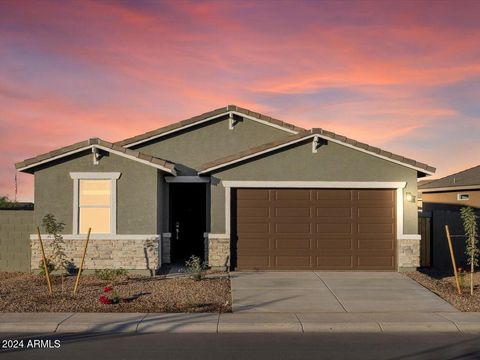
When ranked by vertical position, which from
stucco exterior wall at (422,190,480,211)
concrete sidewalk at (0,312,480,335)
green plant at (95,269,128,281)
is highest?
stucco exterior wall at (422,190,480,211)

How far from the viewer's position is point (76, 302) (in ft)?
40.1

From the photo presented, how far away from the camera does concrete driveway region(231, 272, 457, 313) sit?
12.0 m

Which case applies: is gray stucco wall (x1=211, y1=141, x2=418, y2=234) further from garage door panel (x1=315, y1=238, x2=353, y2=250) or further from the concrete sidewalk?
the concrete sidewalk

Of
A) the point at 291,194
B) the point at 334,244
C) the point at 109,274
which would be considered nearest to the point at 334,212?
the point at 334,244

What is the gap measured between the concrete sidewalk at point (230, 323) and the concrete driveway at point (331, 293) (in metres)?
0.79

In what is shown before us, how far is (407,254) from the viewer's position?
54.9ft

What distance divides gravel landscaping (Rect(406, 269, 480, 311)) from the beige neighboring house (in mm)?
10792

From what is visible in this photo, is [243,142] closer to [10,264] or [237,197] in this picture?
[237,197]

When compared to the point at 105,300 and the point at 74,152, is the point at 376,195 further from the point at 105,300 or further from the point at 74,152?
the point at 74,152

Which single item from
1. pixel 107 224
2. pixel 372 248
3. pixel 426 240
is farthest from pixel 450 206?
pixel 107 224

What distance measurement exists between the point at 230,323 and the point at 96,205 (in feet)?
23.9

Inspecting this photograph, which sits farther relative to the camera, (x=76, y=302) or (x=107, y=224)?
(x=107, y=224)

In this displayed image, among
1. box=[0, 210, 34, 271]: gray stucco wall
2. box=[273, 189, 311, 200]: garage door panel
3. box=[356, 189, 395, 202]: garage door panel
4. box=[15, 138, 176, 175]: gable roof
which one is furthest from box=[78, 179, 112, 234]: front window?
box=[356, 189, 395, 202]: garage door panel

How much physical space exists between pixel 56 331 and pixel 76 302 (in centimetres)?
216
